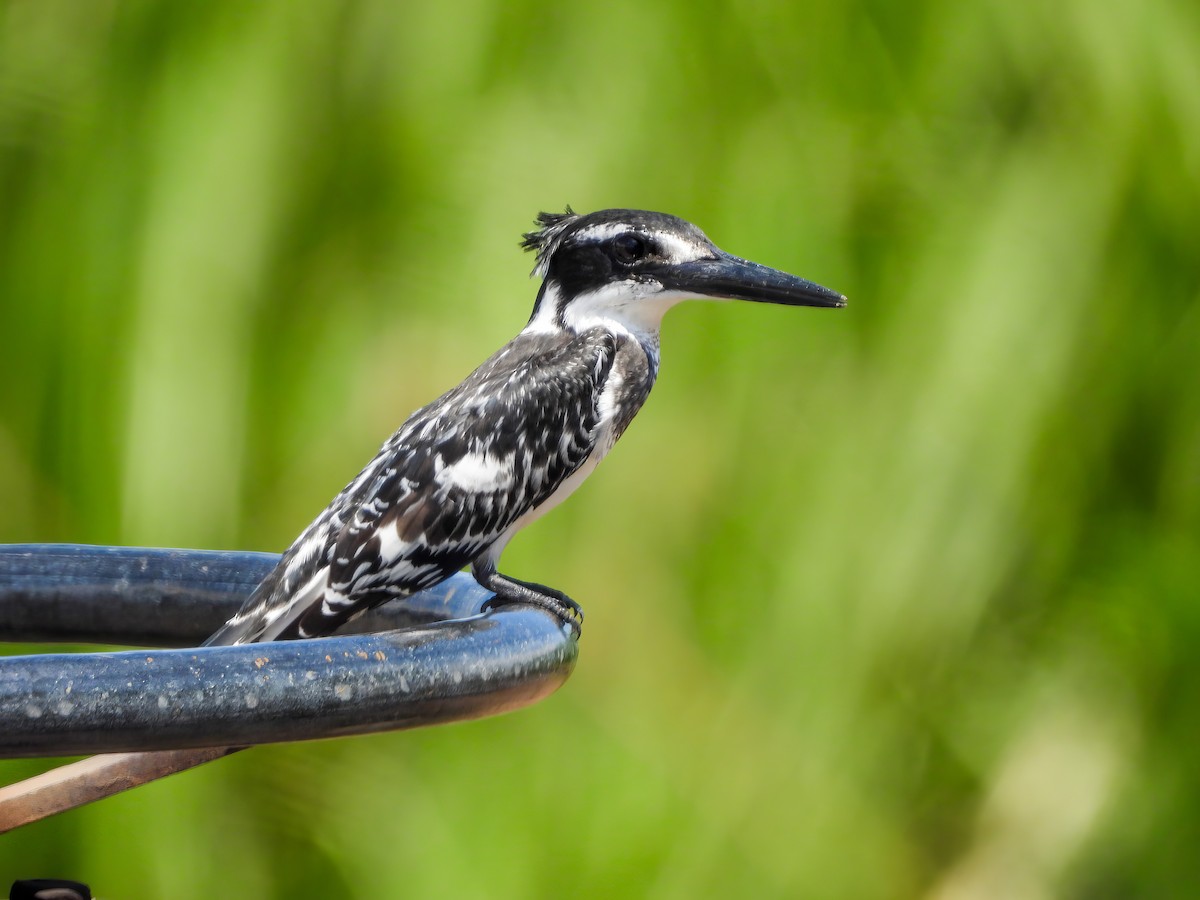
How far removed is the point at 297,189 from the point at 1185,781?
6.05 ft

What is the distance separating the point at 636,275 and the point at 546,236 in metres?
0.21

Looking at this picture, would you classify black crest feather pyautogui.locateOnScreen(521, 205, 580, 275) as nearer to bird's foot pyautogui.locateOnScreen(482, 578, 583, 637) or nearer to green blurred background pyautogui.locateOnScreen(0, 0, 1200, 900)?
green blurred background pyautogui.locateOnScreen(0, 0, 1200, 900)

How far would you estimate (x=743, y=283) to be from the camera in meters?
1.70

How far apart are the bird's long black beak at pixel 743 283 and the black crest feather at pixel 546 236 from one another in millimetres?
209

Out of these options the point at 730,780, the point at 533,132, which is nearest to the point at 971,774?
the point at 730,780

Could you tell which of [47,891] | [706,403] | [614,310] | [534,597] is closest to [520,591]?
[534,597]

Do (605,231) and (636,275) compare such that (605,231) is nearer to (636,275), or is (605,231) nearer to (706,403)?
(636,275)

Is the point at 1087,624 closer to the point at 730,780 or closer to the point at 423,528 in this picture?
the point at 730,780

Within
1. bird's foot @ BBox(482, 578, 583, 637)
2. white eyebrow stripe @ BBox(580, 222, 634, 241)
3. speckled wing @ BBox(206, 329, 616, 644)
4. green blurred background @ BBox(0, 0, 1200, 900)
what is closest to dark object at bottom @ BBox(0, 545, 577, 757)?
speckled wing @ BBox(206, 329, 616, 644)

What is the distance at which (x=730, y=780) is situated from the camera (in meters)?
2.38

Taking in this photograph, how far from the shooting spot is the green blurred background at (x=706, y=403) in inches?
92.9

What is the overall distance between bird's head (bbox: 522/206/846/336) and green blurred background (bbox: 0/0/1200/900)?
18.0 inches

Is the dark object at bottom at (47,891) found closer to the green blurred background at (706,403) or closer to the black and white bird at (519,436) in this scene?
the black and white bird at (519,436)

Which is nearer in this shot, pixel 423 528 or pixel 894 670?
pixel 423 528
